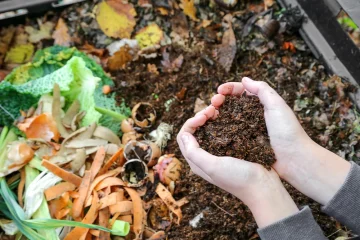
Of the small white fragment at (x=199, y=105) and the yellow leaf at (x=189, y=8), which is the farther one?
the yellow leaf at (x=189, y=8)

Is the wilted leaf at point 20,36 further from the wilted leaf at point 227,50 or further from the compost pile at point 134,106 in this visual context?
the wilted leaf at point 227,50

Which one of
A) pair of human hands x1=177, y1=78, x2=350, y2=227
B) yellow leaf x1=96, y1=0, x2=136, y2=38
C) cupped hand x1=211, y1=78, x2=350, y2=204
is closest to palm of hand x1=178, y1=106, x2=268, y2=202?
pair of human hands x1=177, y1=78, x2=350, y2=227

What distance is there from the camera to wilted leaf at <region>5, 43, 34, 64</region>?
2.51 meters

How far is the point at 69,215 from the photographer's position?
204cm

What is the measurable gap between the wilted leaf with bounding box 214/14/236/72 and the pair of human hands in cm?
71

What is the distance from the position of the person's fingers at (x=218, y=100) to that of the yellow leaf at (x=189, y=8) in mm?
985

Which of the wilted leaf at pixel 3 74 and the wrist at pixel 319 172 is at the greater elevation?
the wrist at pixel 319 172

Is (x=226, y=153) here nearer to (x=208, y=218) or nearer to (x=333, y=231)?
(x=208, y=218)

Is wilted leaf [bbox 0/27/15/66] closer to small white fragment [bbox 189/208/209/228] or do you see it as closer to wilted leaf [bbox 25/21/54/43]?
wilted leaf [bbox 25/21/54/43]

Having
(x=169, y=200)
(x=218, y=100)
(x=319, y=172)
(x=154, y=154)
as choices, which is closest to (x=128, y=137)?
(x=154, y=154)

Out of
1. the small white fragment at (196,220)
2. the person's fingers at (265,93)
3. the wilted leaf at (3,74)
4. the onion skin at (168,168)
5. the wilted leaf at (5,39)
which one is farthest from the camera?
the wilted leaf at (5,39)

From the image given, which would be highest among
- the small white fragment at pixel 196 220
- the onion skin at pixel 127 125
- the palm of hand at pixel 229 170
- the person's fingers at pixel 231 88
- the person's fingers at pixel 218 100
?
the person's fingers at pixel 231 88

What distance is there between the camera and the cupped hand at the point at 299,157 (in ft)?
5.20

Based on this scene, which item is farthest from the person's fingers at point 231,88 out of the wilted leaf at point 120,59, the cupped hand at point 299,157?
the wilted leaf at point 120,59
